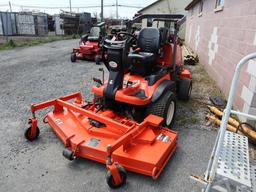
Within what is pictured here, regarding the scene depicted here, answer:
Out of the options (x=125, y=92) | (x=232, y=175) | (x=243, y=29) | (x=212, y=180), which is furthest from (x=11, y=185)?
(x=243, y=29)

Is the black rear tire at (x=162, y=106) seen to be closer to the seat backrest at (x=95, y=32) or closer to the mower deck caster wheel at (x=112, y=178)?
the mower deck caster wheel at (x=112, y=178)

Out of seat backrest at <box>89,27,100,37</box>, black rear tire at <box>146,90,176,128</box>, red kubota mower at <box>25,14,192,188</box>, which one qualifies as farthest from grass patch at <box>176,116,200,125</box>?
seat backrest at <box>89,27,100,37</box>

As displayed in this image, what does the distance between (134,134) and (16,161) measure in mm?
1531

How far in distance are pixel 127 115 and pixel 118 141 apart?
111 centimetres

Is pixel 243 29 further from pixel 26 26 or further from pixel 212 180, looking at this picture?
pixel 26 26

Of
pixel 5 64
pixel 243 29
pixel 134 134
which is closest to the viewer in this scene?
pixel 134 134

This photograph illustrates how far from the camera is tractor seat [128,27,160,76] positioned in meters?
3.59

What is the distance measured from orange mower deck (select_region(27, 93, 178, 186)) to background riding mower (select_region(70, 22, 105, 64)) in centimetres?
580

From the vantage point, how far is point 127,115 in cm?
344

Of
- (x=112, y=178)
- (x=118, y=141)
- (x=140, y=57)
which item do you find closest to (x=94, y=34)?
(x=140, y=57)

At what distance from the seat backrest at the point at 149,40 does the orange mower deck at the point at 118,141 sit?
1.37 metres

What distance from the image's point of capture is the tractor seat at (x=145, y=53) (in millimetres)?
3590

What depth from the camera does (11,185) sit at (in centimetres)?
246

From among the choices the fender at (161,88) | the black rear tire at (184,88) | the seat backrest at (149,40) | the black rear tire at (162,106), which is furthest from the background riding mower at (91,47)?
the black rear tire at (162,106)
